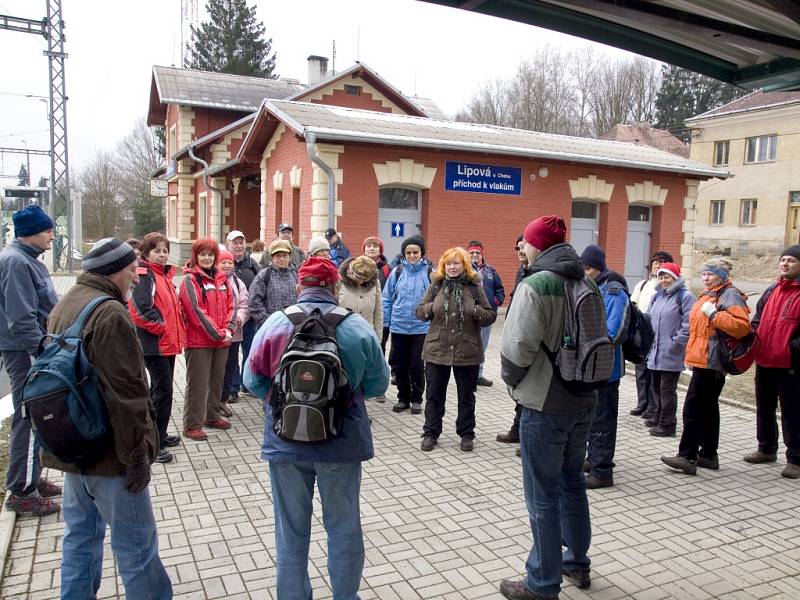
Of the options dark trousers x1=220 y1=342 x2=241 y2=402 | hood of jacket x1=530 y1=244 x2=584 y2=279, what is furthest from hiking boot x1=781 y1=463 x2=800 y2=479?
dark trousers x1=220 y1=342 x2=241 y2=402

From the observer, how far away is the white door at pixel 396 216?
13.3 m

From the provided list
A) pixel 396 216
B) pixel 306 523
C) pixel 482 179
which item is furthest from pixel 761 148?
pixel 306 523

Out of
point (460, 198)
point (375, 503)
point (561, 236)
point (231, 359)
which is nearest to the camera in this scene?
point (561, 236)

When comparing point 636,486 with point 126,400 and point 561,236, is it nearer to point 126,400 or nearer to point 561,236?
point 561,236

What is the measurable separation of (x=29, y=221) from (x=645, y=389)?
6134mm

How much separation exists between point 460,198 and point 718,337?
29.5 feet

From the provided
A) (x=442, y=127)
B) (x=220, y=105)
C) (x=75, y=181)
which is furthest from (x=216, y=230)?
(x=75, y=181)

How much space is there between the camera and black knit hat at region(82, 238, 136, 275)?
302 centimetres

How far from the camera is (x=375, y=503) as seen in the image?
4.78 meters

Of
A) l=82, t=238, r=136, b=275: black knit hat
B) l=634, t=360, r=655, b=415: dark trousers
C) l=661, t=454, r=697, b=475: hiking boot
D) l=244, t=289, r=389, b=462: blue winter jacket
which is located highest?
l=82, t=238, r=136, b=275: black knit hat

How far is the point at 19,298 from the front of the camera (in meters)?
4.21

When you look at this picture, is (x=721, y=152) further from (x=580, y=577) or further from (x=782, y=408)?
(x=580, y=577)

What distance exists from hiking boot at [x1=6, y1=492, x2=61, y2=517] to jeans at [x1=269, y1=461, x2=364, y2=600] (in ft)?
7.31

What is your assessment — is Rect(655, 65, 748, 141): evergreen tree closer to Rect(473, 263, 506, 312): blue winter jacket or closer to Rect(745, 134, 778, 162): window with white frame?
Rect(745, 134, 778, 162): window with white frame
